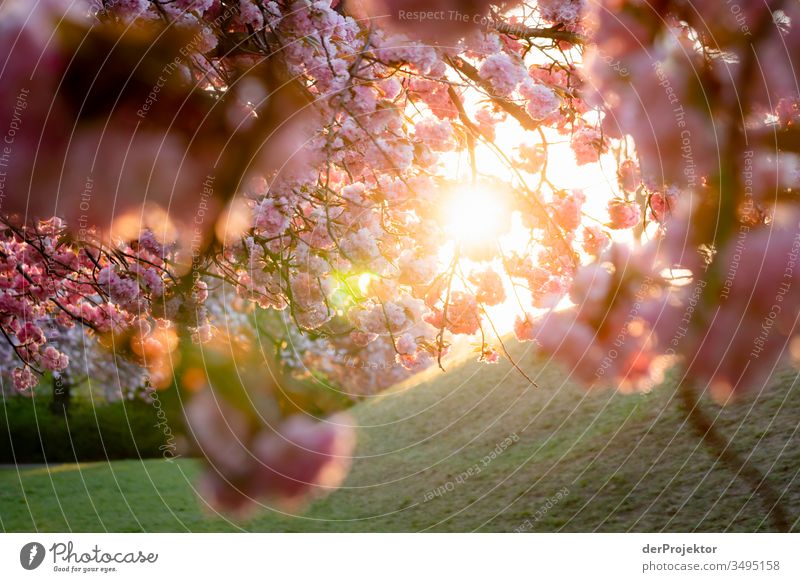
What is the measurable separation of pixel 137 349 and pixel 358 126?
1513mm

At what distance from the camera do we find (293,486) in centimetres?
468

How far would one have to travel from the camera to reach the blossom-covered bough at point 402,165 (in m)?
2.30

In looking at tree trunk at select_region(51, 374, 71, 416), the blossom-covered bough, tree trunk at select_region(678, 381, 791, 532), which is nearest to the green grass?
tree trunk at select_region(678, 381, 791, 532)

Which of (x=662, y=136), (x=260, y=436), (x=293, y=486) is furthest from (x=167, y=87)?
(x=293, y=486)

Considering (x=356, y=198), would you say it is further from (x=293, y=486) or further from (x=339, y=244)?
(x=293, y=486)

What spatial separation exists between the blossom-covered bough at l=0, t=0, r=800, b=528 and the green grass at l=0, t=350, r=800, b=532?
3.23 ft

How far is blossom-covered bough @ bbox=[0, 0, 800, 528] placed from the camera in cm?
230

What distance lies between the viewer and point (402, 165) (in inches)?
88.0
